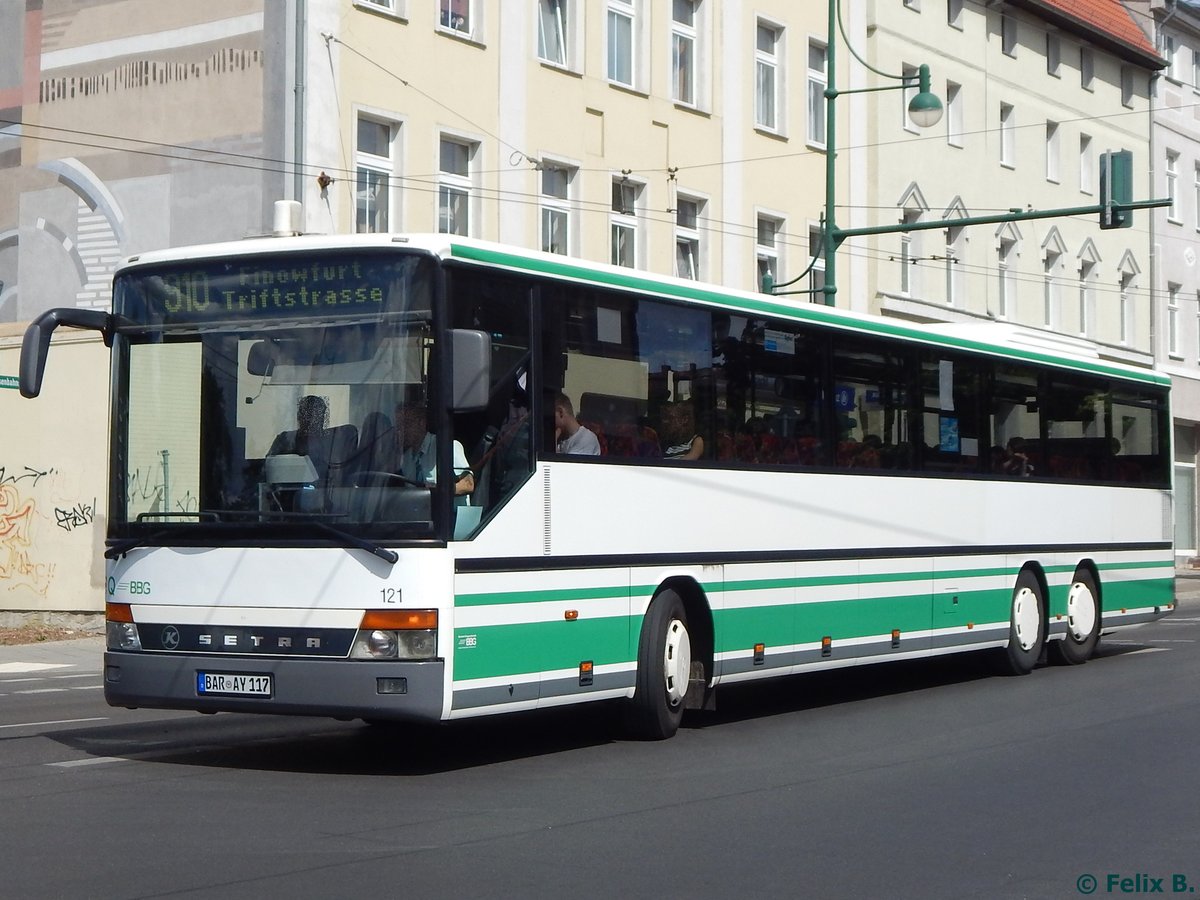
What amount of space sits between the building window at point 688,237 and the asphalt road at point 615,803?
17.6 metres

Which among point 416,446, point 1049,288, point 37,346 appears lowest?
point 416,446

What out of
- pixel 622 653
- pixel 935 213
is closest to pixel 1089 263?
pixel 935 213

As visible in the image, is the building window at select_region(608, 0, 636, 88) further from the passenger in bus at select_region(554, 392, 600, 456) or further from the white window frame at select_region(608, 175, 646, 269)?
the passenger in bus at select_region(554, 392, 600, 456)

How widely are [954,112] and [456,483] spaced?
3319 centimetres

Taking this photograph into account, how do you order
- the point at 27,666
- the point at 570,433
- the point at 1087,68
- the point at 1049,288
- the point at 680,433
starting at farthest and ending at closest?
1. the point at 1087,68
2. the point at 1049,288
3. the point at 27,666
4. the point at 680,433
5. the point at 570,433

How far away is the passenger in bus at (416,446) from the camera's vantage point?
34.6ft

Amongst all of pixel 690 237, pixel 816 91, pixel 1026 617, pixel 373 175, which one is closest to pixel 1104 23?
pixel 816 91

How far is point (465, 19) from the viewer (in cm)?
2789

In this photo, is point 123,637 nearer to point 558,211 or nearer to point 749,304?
point 749,304

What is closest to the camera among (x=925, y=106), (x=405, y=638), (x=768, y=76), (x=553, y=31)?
(x=405, y=638)

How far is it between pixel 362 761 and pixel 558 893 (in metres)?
4.52

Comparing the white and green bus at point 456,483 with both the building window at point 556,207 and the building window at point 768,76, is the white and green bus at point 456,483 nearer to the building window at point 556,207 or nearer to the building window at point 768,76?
the building window at point 556,207

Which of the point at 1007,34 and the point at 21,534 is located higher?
the point at 1007,34

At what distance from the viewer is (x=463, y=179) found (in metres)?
27.7
